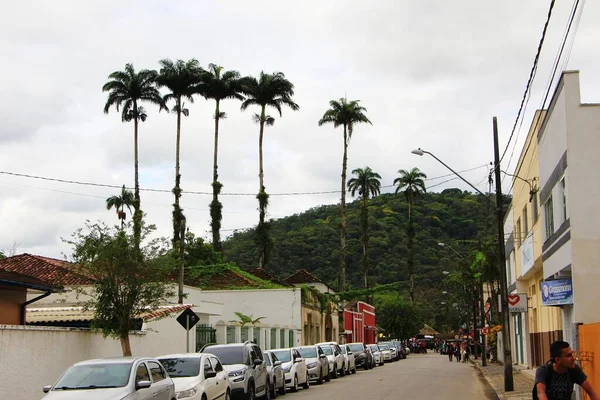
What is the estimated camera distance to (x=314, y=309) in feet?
179

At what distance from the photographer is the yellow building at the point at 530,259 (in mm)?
29891

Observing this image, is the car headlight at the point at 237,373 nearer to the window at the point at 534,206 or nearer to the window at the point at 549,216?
the window at the point at 549,216

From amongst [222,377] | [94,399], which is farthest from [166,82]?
[94,399]

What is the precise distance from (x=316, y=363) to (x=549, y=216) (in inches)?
476

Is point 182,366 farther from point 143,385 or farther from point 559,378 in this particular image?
point 559,378

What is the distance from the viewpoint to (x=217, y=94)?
62.3 metres

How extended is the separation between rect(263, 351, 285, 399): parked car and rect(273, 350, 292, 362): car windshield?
8.12 ft

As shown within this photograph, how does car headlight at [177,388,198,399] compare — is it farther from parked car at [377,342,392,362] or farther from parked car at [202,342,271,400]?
parked car at [377,342,392,362]

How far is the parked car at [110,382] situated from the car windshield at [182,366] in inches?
103

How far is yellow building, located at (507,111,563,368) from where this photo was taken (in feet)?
98.1

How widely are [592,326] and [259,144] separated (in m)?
49.1

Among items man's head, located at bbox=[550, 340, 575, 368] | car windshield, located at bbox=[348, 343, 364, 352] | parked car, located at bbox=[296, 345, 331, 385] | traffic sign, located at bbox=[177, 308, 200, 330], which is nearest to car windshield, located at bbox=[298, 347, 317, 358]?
parked car, located at bbox=[296, 345, 331, 385]

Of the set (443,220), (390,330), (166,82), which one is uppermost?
(166,82)

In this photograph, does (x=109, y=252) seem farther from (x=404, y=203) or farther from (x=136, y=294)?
(x=404, y=203)
